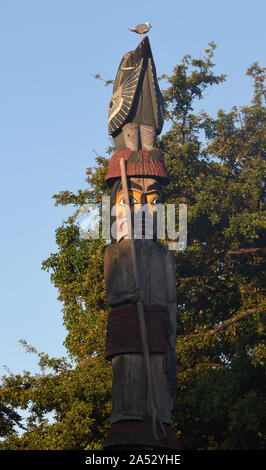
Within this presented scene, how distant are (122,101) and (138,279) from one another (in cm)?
404

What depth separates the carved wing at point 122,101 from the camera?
13.8 metres

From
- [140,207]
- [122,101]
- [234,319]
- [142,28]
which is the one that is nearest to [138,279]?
[140,207]

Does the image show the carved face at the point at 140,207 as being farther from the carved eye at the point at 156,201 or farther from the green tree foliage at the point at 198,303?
the green tree foliage at the point at 198,303

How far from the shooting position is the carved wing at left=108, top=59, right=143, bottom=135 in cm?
1379

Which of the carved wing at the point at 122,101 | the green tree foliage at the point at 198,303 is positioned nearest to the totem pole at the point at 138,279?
the carved wing at the point at 122,101

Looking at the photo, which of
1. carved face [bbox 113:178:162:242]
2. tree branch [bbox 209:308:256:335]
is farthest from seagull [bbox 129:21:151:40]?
tree branch [bbox 209:308:256:335]

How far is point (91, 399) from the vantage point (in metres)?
16.3

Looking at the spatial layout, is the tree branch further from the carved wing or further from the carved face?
the carved wing

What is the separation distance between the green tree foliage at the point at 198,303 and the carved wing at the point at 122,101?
5799 millimetres

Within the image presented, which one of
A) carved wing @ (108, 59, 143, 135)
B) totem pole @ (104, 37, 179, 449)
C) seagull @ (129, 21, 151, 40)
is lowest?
totem pole @ (104, 37, 179, 449)

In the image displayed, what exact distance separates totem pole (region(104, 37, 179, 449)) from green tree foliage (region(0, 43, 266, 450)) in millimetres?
4465

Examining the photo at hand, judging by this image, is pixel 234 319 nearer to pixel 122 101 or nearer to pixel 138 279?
pixel 138 279

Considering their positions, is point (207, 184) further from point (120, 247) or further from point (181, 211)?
point (120, 247)

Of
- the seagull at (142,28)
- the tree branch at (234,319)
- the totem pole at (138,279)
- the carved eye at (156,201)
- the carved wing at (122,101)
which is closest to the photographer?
the totem pole at (138,279)
